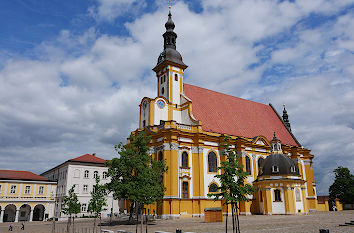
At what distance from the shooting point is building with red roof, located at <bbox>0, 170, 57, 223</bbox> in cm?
4647

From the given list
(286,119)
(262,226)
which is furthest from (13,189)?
(286,119)

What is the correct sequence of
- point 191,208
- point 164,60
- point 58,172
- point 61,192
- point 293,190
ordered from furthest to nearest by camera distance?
1. point 58,172
2. point 61,192
3. point 164,60
4. point 293,190
5. point 191,208

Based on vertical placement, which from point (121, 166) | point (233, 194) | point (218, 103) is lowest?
point (233, 194)

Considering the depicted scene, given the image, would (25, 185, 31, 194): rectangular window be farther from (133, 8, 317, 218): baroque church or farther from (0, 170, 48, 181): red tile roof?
(133, 8, 317, 218): baroque church

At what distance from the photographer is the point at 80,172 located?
52031 mm

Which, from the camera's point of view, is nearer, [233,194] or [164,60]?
[233,194]

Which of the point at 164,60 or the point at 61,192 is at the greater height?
the point at 164,60

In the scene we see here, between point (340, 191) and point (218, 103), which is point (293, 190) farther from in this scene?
point (340, 191)

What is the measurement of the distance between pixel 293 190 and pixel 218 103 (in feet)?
53.4

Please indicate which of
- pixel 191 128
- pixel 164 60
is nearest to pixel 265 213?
pixel 191 128

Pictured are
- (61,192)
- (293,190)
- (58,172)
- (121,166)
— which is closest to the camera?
(121,166)

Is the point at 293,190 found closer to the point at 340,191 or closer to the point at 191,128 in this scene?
the point at 191,128

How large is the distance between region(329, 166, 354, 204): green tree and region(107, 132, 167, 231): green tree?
44.9 metres

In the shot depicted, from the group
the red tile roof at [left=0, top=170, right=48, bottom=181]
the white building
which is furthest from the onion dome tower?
the red tile roof at [left=0, top=170, right=48, bottom=181]
